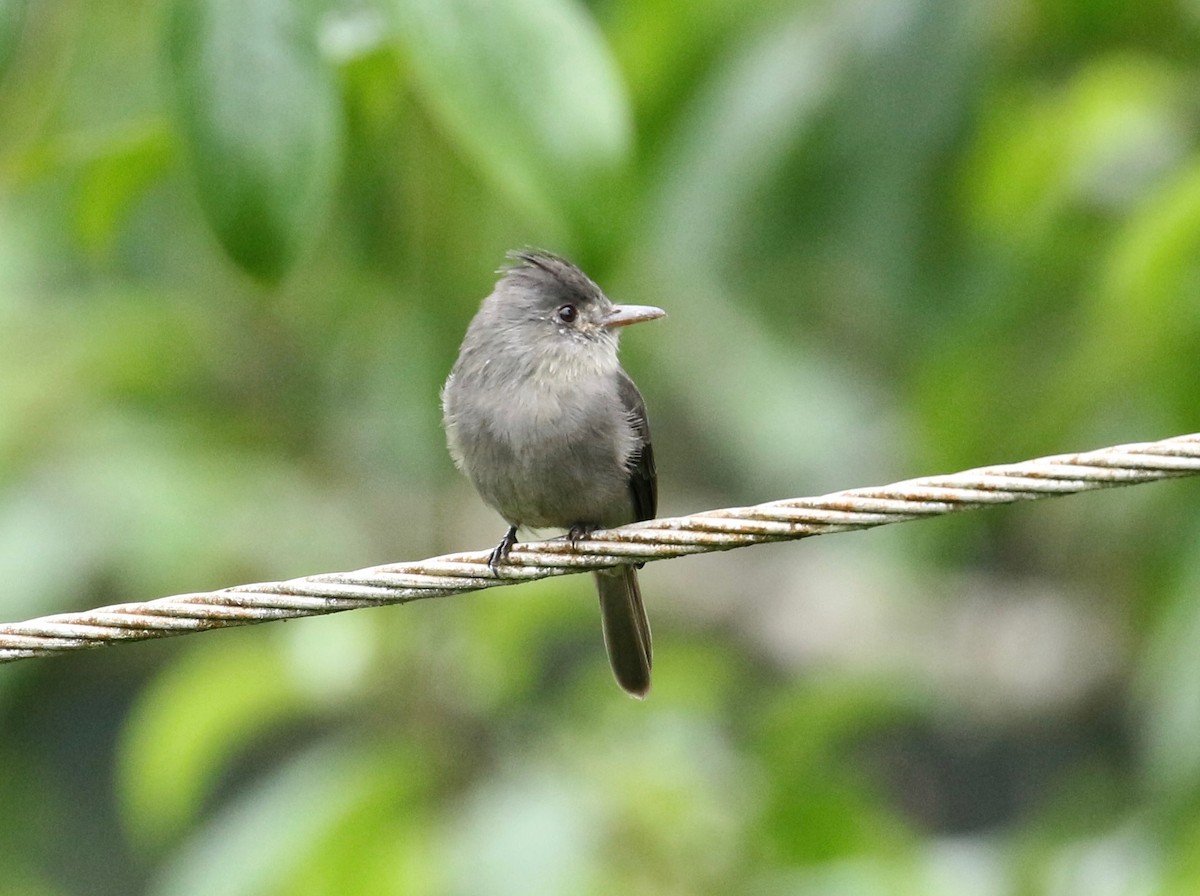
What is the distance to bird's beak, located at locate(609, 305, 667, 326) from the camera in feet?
15.7

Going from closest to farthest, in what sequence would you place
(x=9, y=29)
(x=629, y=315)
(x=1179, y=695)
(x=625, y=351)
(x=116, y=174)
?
(x=9, y=29) → (x=116, y=174) → (x=1179, y=695) → (x=629, y=315) → (x=625, y=351)

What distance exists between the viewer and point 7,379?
5621mm

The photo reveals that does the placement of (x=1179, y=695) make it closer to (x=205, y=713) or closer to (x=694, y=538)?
(x=694, y=538)

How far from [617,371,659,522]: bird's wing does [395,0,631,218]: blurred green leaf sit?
1.77 metres

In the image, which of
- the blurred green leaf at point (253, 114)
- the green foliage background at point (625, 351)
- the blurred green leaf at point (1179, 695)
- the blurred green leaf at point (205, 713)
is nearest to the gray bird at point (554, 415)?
the green foliage background at point (625, 351)

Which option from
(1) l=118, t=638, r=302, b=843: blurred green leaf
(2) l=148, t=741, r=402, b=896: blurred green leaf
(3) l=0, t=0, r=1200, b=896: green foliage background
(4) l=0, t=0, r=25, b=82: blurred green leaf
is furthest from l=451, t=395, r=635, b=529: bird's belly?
(4) l=0, t=0, r=25, b=82: blurred green leaf

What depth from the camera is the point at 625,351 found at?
6.24m

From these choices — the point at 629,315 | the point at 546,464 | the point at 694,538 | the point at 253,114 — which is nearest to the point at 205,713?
the point at 546,464

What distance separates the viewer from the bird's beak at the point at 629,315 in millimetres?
4777

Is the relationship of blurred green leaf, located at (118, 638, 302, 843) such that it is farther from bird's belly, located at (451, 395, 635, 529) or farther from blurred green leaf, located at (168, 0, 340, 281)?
blurred green leaf, located at (168, 0, 340, 281)

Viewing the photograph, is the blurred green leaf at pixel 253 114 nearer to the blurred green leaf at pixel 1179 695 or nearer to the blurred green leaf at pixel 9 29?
the blurred green leaf at pixel 9 29

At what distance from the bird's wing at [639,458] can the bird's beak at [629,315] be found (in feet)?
0.47

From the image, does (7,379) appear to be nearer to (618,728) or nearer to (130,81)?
(130,81)

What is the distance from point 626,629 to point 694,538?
7.28ft
